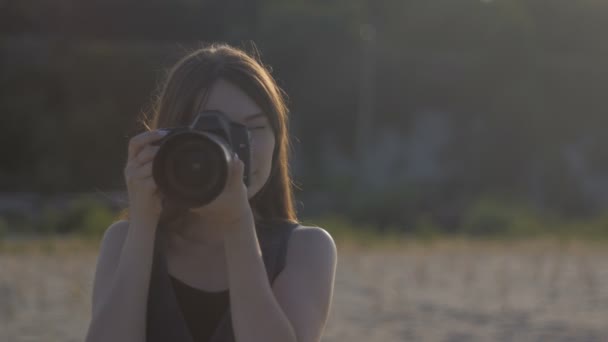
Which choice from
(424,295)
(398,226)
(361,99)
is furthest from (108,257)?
(361,99)

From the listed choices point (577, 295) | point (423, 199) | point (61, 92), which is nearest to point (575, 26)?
point (423, 199)

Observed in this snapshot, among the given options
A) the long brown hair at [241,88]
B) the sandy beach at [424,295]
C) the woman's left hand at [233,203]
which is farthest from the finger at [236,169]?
the sandy beach at [424,295]

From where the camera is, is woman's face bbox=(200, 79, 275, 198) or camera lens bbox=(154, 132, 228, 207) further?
woman's face bbox=(200, 79, 275, 198)

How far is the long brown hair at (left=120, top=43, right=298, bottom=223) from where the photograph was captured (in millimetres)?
1839

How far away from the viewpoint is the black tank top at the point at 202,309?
1837 millimetres

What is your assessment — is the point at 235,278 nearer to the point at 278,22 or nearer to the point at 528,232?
the point at 528,232

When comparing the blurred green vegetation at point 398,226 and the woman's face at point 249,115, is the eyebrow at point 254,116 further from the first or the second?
the blurred green vegetation at point 398,226

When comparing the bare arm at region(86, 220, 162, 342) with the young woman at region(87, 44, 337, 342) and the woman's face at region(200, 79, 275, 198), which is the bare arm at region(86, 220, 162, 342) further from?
the woman's face at region(200, 79, 275, 198)

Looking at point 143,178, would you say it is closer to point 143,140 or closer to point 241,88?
point 143,140

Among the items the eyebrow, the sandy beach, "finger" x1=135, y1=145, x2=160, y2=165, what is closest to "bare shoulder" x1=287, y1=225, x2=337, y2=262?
the eyebrow

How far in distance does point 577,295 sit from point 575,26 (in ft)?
76.0

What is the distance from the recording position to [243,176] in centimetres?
169

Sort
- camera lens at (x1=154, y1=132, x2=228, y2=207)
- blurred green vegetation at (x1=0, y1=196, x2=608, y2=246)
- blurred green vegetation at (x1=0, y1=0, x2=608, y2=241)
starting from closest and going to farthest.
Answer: camera lens at (x1=154, y1=132, x2=228, y2=207), blurred green vegetation at (x1=0, y1=196, x2=608, y2=246), blurred green vegetation at (x1=0, y1=0, x2=608, y2=241)

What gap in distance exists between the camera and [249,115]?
1825 mm
